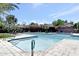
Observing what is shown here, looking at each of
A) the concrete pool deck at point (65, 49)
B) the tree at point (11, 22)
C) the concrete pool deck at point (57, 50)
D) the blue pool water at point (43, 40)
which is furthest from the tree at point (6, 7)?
the concrete pool deck at point (65, 49)

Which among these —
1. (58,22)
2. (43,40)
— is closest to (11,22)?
(43,40)

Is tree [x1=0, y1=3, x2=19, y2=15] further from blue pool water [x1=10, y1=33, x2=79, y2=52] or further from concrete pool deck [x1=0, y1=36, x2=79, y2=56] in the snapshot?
blue pool water [x1=10, y1=33, x2=79, y2=52]

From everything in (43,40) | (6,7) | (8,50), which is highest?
(6,7)

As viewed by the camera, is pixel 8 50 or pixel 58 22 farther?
pixel 8 50

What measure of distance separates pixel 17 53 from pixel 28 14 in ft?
3.16

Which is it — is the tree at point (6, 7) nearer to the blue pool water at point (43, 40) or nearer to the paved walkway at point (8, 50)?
the paved walkway at point (8, 50)

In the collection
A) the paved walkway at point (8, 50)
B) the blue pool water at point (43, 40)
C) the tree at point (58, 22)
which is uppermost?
the tree at point (58, 22)

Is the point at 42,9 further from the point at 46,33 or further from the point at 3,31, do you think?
the point at 3,31

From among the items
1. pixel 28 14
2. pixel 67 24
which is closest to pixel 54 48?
pixel 67 24

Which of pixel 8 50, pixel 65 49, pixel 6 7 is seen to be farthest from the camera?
pixel 8 50

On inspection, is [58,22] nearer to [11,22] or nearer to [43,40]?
[43,40]

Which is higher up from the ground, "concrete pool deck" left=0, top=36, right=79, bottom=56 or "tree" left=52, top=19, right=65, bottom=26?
"tree" left=52, top=19, right=65, bottom=26

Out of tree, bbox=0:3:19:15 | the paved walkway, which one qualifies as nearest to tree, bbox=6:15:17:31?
tree, bbox=0:3:19:15

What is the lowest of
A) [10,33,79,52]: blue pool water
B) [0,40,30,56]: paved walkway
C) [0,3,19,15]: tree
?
[0,40,30,56]: paved walkway
